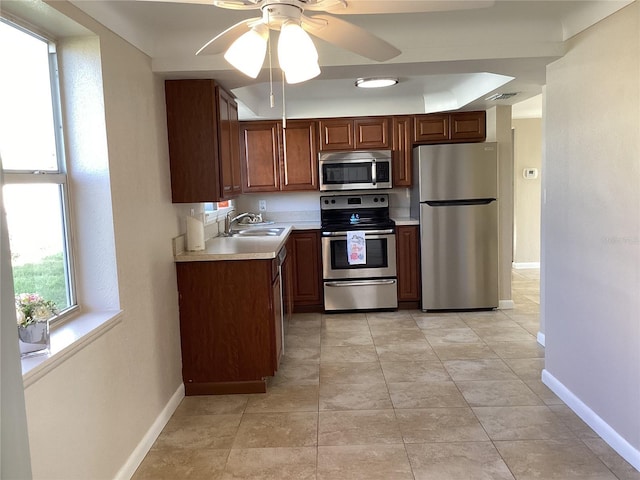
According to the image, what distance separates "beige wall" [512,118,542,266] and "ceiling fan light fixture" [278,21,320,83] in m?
5.93

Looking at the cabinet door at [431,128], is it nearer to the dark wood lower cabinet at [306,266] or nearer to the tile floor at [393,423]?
the dark wood lower cabinet at [306,266]

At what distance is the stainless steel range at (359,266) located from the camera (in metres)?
4.82

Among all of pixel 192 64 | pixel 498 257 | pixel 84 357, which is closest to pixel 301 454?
pixel 84 357

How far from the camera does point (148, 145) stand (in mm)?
2598

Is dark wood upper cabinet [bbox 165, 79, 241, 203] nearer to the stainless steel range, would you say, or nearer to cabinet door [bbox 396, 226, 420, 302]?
the stainless steel range

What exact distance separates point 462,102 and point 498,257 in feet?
5.08

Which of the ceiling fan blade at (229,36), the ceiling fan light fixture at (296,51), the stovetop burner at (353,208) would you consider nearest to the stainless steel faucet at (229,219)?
the stovetop burner at (353,208)

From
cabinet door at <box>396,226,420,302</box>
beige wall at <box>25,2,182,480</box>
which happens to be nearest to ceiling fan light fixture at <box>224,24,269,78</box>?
beige wall at <box>25,2,182,480</box>

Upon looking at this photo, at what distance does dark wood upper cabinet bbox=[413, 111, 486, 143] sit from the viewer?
4.93 meters

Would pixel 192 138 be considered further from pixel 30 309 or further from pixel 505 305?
pixel 505 305

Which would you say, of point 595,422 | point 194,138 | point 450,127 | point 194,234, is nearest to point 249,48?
point 194,138

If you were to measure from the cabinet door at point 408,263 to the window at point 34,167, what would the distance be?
3366mm

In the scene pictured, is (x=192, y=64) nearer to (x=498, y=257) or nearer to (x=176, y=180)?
(x=176, y=180)

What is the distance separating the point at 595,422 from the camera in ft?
8.16
